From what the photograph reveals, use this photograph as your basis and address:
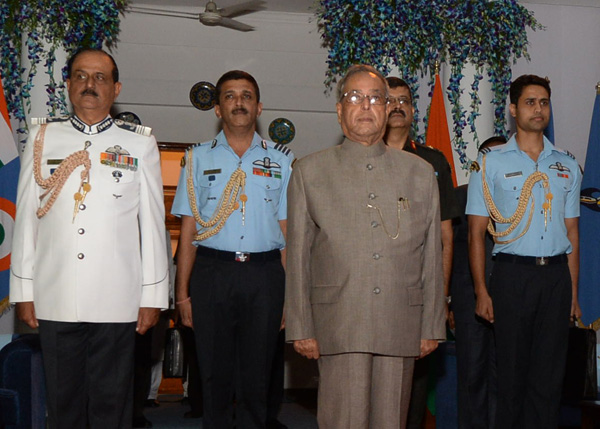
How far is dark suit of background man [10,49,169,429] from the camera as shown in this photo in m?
3.25

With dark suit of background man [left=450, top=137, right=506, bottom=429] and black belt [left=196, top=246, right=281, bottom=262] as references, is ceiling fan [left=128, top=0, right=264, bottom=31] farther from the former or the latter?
black belt [left=196, top=246, right=281, bottom=262]

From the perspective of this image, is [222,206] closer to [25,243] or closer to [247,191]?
[247,191]

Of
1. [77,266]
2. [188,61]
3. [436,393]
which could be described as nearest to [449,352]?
[436,393]

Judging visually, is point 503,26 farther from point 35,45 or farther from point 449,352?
point 35,45

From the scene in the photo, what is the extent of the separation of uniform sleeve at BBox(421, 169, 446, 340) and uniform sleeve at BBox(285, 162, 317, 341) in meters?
0.40

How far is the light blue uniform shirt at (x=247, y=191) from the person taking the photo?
3.98 meters

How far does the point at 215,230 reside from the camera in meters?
3.98

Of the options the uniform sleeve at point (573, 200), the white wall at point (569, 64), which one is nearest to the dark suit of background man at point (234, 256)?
the uniform sleeve at point (573, 200)

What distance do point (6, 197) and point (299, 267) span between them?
334cm

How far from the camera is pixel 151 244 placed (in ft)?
11.1

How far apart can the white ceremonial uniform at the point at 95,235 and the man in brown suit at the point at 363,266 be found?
64 cm

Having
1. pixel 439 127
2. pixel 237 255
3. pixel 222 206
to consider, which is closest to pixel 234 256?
pixel 237 255

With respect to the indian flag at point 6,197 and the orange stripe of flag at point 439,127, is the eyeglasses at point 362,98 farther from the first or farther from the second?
the orange stripe of flag at point 439,127

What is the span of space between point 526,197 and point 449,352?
1051 mm
